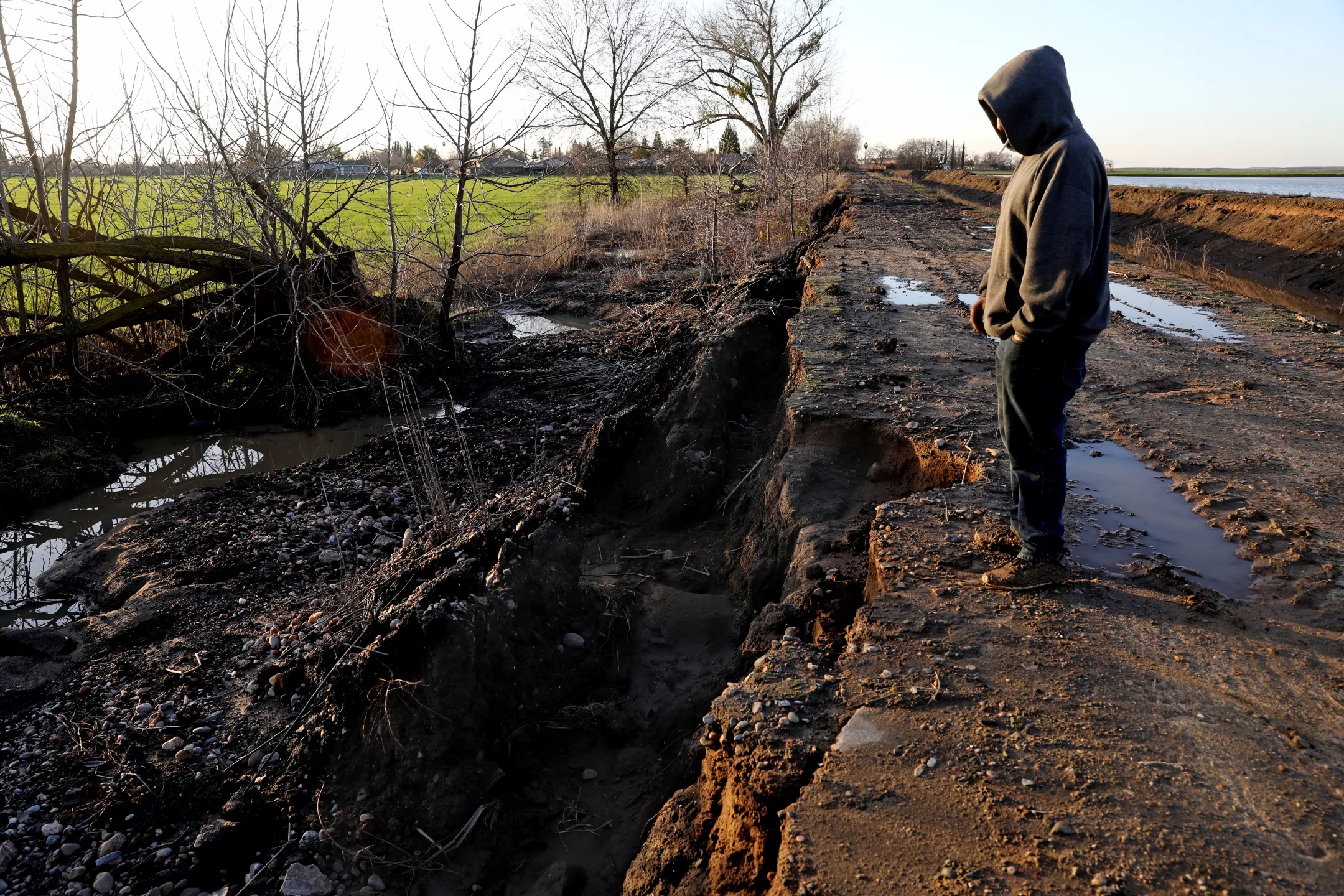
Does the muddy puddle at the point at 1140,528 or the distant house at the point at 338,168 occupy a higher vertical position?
the distant house at the point at 338,168

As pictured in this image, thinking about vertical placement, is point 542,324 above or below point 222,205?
below

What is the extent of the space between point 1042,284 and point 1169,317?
24.2 ft

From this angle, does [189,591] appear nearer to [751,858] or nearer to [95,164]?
[751,858]

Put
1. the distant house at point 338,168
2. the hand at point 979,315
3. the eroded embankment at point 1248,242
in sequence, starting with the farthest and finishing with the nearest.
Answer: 1. the eroded embankment at point 1248,242
2. the distant house at point 338,168
3. the hand at point 979,315

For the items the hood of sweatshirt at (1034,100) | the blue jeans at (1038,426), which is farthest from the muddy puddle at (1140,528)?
the hood of sweatshirt at (1034,100)

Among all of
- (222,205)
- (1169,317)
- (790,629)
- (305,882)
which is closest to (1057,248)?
(790,629)

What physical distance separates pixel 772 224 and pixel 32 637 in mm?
13875

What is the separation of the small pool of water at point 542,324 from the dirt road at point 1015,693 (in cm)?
930

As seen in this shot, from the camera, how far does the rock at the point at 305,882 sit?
9.64ft

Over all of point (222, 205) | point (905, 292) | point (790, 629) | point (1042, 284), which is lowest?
point (790, 629)

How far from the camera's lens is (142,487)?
25.1ft

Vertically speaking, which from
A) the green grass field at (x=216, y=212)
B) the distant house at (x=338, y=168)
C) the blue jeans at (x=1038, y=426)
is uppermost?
the distant house at (x=338, y=168)

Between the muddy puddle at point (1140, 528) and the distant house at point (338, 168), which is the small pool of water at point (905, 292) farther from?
the distant house at point (338, 168)

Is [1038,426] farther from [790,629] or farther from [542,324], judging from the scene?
[542,324]
